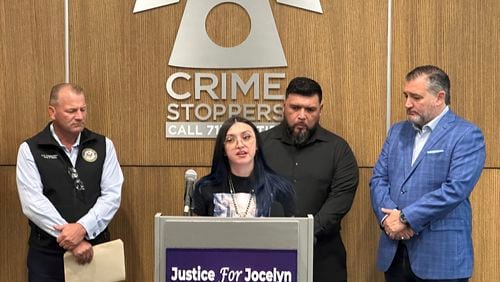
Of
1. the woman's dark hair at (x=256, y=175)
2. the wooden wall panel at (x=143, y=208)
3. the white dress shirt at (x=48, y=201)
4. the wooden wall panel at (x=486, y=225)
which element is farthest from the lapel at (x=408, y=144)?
the white dress shirt at (x=48, y=201)

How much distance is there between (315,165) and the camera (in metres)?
3.05

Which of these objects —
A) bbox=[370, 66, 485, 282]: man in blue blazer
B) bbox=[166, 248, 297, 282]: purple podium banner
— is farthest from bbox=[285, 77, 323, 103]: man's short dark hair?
bbox=[166, 248, 297, 282]: purple podium banner

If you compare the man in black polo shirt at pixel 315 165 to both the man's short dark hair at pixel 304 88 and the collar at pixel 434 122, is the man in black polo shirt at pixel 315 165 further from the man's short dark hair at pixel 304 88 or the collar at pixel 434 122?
the collar at pixel 434 122

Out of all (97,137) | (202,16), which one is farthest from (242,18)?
(97,137)

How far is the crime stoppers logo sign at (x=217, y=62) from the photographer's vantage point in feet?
11.8

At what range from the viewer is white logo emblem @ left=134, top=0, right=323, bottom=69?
11.8ft

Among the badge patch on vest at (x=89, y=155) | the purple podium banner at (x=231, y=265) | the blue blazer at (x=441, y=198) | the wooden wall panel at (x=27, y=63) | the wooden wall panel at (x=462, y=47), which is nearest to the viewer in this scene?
the purple podium banner at (x=231, y=265)

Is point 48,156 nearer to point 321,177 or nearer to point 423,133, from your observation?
point 321,177

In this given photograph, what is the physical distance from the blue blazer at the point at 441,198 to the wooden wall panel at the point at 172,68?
802 mm

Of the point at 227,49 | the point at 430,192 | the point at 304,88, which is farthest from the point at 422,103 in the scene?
the point at 227,49

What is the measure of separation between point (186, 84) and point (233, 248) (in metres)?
2.02

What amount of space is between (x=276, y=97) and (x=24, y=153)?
1.54 m

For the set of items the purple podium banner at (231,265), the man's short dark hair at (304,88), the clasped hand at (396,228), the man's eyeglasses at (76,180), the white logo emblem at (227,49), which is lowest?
the clasped hand at (396,228)

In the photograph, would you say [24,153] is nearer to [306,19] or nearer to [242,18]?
[242,18]
